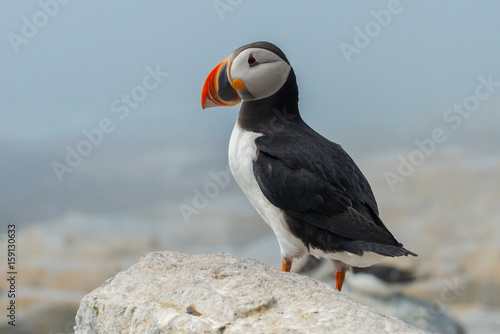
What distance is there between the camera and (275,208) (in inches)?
174

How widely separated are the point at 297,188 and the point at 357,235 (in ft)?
1.80

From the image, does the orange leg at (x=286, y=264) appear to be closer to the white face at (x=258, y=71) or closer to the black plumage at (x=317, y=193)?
the black plumage at (x=317, y=193)

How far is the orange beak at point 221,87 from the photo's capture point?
4715 mm

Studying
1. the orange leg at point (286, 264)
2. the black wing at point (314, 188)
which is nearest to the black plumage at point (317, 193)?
the black wing at point (314, 188)

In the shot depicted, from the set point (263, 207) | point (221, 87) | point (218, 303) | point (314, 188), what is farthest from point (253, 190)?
point (218, 303)

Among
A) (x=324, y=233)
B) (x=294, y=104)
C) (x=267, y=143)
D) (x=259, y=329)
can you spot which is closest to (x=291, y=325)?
(x=259, y=329)

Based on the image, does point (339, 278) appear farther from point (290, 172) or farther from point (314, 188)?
point (290, 172)

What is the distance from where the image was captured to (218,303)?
3.60 meters

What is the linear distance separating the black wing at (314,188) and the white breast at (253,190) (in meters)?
0.08

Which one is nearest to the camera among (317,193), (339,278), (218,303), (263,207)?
(218,303)

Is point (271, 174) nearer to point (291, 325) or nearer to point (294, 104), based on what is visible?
point (294, 104)

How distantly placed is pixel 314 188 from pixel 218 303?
47.3 inches

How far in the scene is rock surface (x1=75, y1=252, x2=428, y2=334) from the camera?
3361 millimetres

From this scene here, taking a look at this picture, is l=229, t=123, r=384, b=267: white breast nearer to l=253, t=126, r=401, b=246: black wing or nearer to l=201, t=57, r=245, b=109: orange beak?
l=253, t=126, r=401, b=246: black wing
